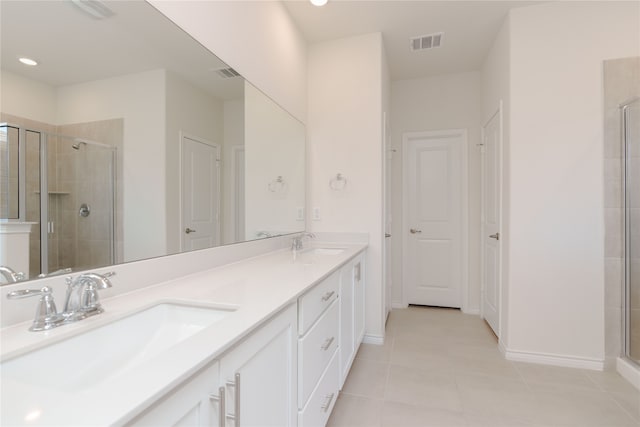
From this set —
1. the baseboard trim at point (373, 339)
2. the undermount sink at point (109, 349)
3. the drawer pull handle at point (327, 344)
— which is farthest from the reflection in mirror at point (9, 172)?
the baseboard trim at point (373, 339)

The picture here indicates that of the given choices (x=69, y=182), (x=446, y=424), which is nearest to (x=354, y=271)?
(x=446, y=424)

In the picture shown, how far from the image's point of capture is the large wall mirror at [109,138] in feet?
2.76

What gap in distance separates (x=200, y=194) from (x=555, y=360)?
281cm

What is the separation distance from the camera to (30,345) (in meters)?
0.68

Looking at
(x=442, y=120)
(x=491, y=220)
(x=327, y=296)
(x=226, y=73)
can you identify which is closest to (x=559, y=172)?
(x=491, y=220)

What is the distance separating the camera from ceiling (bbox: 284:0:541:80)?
2416mm

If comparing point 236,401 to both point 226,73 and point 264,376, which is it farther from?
point 226,73

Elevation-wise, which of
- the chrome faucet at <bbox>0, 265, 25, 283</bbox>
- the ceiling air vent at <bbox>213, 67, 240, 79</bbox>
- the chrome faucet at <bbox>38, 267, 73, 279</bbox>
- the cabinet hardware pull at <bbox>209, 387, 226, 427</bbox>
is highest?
the ceiling air vent at <bbox>213, 67, 240, 79</bbox>

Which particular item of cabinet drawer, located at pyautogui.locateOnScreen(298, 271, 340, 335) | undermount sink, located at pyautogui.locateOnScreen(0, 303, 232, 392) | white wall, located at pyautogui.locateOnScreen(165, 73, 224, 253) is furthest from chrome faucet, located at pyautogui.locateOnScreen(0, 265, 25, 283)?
cabinet drawer, located at pyautogui.locateOnScreen(298, 271, 340, 335)

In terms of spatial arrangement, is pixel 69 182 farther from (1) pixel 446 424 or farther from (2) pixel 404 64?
(2) pixel 404 64

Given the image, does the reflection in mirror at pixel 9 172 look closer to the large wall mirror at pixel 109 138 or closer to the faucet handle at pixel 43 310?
the large wall mirror at pixel 109 138

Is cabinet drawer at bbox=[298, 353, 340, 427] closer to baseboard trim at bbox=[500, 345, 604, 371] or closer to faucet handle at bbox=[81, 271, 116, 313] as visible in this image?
faucet handle at bbox=[81, 271, 116, 313]

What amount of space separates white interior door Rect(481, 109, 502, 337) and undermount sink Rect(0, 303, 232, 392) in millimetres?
2638

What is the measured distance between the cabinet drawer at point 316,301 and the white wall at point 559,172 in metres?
1.67
